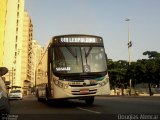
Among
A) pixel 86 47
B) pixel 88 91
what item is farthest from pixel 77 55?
pixel 88 91

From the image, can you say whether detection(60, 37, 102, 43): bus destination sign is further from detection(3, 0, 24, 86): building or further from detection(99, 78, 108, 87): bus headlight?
detection(3, 0, 24, 86): building

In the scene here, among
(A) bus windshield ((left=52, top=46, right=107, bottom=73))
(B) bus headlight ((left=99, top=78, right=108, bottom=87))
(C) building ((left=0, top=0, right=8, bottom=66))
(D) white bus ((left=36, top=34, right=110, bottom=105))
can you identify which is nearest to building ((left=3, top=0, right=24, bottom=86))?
(C) building ((left=0, top=0, right=8, bottom=66))

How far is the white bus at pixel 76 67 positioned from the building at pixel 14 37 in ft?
339

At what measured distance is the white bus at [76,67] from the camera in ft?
59.4

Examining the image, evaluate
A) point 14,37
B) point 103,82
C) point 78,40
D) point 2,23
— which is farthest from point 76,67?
point 14,37

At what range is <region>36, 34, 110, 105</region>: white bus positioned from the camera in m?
18.1

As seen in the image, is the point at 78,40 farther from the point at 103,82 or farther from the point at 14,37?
the point at 14,37

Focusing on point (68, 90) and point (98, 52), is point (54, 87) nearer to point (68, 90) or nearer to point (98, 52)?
point (68, 90)

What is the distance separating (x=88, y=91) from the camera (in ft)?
59.9

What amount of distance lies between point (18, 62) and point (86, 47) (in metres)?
109

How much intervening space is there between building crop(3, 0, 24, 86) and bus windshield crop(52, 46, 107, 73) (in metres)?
104

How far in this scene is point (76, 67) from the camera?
728 inches

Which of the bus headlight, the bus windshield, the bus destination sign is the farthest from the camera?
the bus destination sign

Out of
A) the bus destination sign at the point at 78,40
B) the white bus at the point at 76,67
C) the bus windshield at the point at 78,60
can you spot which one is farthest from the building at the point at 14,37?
the bus windshield at the point at 78,60
